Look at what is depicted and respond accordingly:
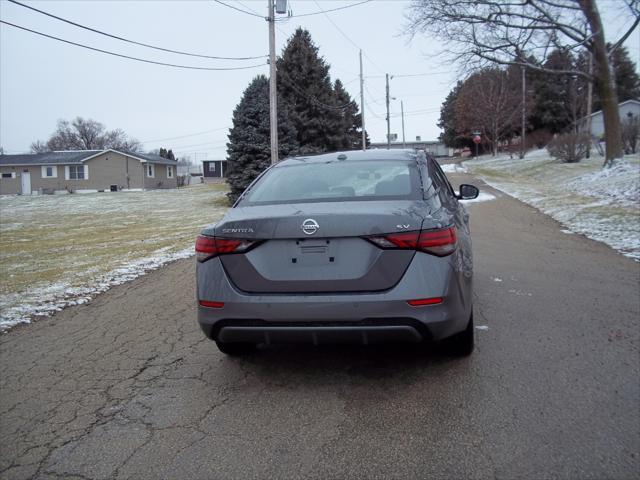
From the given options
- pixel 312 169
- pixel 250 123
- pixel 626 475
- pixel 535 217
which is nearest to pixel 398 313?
pixel 626 475

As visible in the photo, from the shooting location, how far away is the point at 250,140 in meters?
24.2

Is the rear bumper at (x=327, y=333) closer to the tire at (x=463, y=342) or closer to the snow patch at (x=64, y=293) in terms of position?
the tire at (x=463, y=342)

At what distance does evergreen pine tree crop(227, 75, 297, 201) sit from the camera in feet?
78.8

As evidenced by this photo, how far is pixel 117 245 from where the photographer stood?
12125 mm

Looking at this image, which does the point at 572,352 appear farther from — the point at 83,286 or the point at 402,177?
the point at 83,286

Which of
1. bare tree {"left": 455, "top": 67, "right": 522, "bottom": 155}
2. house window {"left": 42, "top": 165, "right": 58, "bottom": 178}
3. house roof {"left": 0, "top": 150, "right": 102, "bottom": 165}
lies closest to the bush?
bare tree {"left": 455, "top": 67, "right": 522, "bottom": 155}

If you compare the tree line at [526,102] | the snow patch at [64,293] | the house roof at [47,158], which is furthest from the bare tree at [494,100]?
the snow patch at [64,293]

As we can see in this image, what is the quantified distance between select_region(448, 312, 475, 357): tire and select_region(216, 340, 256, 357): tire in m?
1.57

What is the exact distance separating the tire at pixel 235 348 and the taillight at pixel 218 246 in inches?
32.6

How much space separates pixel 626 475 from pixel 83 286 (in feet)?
21.9

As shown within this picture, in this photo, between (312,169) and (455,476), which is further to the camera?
(312,169)

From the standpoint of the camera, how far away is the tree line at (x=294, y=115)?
2423 cm

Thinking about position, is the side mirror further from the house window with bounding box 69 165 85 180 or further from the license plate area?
the house window with bounding box 69 165 85 180

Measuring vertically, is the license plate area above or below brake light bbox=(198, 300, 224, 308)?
above
